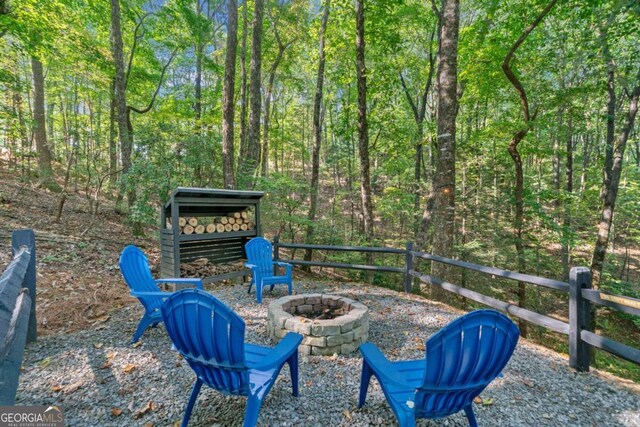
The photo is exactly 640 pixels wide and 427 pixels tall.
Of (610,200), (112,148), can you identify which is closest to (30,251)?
(112,148)

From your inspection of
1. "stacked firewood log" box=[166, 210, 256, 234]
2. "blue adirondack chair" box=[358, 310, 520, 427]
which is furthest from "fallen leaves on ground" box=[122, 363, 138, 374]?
"stacked firewood log" box=[166, 210, 256, 234]

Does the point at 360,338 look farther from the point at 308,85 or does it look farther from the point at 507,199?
the point at 308,85

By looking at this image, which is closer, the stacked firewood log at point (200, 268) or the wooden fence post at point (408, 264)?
the wooden fence post at point (408, 264)

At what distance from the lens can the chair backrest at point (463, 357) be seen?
60.2 inches

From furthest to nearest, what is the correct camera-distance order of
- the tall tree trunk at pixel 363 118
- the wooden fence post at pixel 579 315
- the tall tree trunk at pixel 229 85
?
1. the tall tree trunk at pixel 229 85
2. the tall tree trunk at pixel 363 118
3. the wooden fence post at pixel 579 315

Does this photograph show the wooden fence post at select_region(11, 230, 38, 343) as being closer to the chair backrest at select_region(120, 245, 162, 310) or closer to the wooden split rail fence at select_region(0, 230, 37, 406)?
the wooden split rail fence at select_region(0, 230, 37, 406)

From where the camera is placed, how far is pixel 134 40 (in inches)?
353

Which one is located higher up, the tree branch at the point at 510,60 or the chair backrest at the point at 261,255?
the tree branch at the point at 510,60

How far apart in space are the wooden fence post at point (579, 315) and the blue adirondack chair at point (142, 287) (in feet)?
12.2

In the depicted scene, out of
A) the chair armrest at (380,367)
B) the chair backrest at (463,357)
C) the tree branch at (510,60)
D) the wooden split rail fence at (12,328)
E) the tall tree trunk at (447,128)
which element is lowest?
the chair armrest at (380,367)

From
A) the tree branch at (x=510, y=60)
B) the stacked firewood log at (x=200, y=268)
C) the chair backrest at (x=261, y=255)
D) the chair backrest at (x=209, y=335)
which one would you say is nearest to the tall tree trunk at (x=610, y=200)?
the tree branch at (x=510, y=60)

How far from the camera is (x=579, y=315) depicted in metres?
2.59

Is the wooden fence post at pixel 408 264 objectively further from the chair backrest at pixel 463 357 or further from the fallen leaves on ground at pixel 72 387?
the fallen leaves on ground at pixel 72 387

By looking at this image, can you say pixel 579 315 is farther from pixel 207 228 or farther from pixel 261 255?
pixel 207 228
